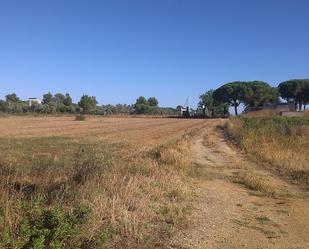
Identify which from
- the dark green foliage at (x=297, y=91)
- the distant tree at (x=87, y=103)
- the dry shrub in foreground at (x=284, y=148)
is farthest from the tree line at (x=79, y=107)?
the dry shrub in foreground at (x=284, y=148)

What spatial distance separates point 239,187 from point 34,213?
784cm

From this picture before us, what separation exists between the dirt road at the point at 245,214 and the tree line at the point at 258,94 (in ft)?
334

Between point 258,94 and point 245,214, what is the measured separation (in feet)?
397

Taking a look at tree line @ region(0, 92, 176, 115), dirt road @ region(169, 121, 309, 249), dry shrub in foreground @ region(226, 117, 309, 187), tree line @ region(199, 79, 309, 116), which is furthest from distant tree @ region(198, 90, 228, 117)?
dirt road @ region(169, 121, 309, 249)

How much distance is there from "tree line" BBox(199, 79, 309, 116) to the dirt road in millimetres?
101795

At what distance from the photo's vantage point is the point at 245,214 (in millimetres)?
9586

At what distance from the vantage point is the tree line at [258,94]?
114 metres

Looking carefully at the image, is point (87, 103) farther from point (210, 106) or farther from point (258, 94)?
point (258, 94)

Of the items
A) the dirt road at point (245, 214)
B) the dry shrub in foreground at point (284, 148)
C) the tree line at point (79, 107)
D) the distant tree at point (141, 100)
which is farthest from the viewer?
the distant tree at point (141, 100)

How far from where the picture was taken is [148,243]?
7055 millimetres

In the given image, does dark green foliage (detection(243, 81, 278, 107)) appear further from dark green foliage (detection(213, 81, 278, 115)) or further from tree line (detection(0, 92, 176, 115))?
tree line (detection(0, 92, 176, 115))

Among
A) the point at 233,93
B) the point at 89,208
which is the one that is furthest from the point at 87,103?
the point at 89,208

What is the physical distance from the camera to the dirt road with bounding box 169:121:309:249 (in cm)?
761

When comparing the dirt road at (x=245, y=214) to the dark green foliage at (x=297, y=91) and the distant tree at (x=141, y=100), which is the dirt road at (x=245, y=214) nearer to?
the dark green foliage at (x=297, y=91)
